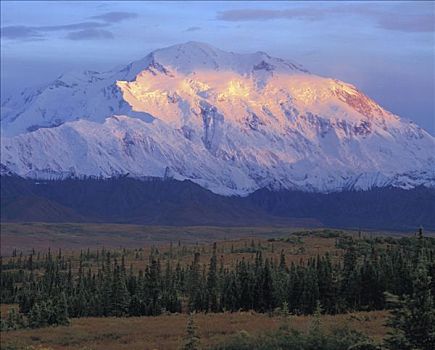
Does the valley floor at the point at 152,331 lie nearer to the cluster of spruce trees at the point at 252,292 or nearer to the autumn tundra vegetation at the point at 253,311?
the autumn tundra vegetation at the point at 253,311

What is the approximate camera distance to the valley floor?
159 ft

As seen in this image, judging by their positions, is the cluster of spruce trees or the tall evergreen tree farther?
the cluster of spruce trees

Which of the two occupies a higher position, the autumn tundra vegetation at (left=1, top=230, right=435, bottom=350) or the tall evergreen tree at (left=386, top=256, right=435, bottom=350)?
the tall evergreen tree at (left=386, top=256, right=435, bottom=350)

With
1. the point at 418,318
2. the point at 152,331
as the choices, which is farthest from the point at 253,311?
the point at 418,318

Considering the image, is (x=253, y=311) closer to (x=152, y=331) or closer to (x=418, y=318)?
(x=152, y=331)

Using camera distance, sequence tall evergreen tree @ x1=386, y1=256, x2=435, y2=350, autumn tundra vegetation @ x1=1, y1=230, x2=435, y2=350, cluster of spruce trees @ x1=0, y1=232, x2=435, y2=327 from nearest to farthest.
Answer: tall evergreen tree @ x1=386, y1=256, x2=435, y2=350
autumn tundra vegetation @ x1=1, y1=230, x2=435, y2=350
cluster of spruce trees @ x1=0, y1=232, x2=435, y2=327

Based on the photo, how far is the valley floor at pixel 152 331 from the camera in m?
48.3

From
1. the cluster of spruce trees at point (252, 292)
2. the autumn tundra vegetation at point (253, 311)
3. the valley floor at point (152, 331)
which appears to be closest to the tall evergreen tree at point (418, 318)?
the autumn tundra vegetation at point (253, 311)

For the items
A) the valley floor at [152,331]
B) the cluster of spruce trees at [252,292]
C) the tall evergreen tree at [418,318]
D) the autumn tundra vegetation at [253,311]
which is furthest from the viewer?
the cluster of spruce trees at [252,292]

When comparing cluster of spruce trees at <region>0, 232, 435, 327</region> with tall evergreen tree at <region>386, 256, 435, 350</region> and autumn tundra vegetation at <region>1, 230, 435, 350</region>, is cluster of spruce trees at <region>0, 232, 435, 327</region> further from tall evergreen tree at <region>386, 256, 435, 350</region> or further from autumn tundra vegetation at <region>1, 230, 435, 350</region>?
tall evergreen tree at <region>386, 256, 435, 350</region>

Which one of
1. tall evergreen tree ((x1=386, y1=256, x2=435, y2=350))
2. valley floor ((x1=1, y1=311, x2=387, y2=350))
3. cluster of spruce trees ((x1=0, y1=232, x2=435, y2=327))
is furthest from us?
cluster of spruce trees ((x1=0, y1=232, x2=435, y2=327))

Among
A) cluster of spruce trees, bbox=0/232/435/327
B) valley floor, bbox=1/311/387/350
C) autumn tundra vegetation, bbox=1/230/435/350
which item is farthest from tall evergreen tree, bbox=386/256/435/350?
cluster of spruce trees, bbox=0/232/435/327

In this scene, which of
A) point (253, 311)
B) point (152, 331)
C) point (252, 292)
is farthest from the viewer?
point (252, 292)

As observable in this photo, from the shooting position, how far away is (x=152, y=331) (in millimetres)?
56594
